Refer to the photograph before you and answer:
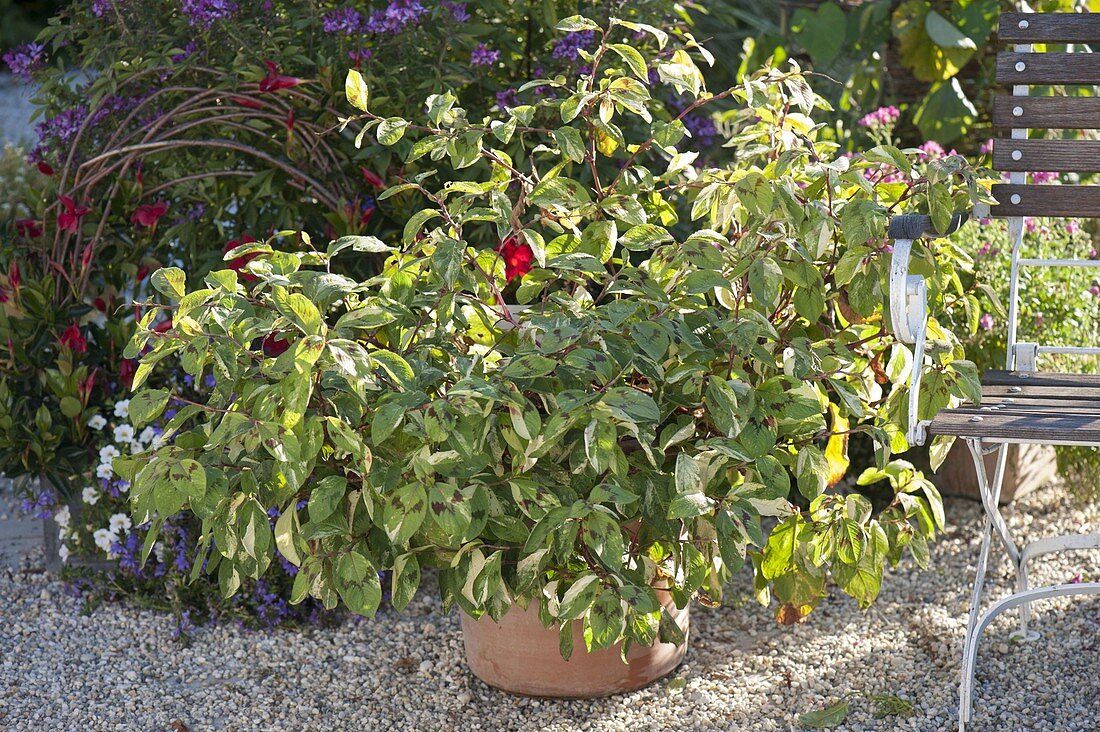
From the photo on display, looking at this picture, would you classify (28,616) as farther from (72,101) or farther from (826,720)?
(826,720)

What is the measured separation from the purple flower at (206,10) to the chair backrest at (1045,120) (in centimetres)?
151

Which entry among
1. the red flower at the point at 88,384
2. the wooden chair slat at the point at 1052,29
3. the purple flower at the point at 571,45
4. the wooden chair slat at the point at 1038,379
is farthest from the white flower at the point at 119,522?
the wooden chair slat at the point at 1052,29

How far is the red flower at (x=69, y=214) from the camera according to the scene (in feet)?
7.97

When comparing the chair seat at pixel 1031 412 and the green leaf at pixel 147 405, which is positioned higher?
the green leaf at pixel 147 405

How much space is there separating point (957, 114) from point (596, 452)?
2.08 m

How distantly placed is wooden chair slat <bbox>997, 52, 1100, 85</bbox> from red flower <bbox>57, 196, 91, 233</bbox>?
182 centimetres

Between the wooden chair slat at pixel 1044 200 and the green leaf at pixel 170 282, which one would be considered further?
the wooden chair slat at pixel 1044 200

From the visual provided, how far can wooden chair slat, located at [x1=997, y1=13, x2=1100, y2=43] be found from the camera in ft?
7.07

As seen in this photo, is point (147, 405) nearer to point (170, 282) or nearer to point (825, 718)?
point (170, 282)

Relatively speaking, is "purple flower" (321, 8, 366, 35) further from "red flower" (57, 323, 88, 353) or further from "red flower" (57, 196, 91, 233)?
"red flower" (57, 323, 88, 353)

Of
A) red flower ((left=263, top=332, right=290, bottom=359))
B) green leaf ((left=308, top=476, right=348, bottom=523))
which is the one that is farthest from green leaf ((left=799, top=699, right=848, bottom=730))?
red flower ((left=263, top=332, right=290, bottom=359))

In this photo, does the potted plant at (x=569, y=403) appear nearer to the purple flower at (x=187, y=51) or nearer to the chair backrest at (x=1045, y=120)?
the chair backrest at (x=1045, y=120)

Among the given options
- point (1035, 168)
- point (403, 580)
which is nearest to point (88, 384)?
point (403, 580)

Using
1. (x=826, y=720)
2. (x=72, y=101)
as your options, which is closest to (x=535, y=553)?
(x=826, y=720)
